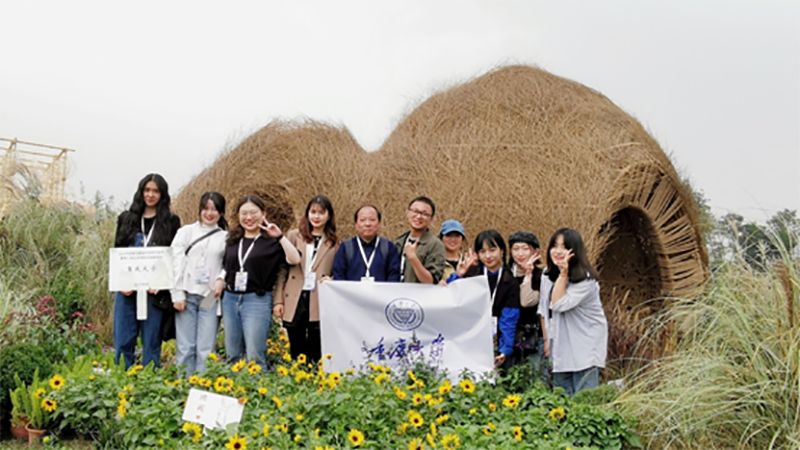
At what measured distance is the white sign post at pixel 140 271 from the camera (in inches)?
207

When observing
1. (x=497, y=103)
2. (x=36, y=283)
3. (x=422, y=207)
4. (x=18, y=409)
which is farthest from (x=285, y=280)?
(x=36, y=283)

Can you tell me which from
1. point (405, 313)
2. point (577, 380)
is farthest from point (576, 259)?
point (405, 313)

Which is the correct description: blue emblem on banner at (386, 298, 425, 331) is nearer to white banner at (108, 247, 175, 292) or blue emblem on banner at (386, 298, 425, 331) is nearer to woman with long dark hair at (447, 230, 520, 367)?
woman with long dark hair at (447, 230, 520, 367)

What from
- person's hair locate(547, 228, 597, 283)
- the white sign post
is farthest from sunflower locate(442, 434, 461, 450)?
the white sign post

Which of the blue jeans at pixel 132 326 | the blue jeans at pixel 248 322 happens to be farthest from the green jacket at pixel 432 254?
the blue jeans at pixel 132 326

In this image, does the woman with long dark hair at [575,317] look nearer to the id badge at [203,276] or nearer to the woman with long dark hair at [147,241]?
the id badge at [203,276]

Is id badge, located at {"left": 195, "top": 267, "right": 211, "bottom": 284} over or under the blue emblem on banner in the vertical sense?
over

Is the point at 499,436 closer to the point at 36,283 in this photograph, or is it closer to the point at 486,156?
the point at 486,156

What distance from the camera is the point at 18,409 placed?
15.0ft

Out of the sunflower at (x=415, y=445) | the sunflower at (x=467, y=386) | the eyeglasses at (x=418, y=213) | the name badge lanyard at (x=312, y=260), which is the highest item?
the eyeglasses at (x=418, y=213)

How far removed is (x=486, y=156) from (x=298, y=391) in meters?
3.48

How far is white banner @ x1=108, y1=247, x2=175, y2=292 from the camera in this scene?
526cm

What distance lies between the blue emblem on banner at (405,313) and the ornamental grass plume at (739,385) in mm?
1529

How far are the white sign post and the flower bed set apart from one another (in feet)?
2.92
